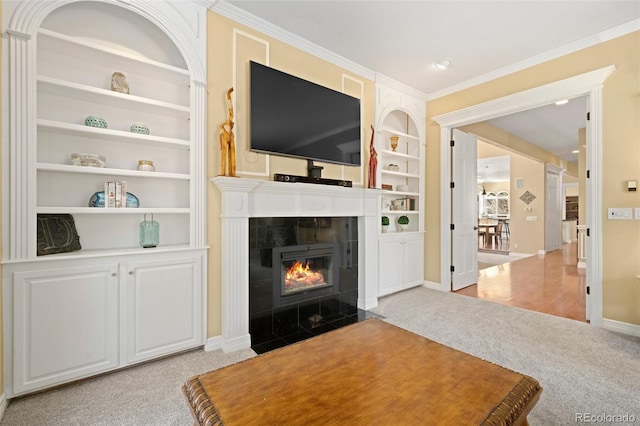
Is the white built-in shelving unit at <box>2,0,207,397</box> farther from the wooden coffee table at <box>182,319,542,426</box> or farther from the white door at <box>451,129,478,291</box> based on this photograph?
the white door at <box>451,129,478,291</box>

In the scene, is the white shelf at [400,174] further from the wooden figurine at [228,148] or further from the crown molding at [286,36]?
the wooden figurine at [228,148]

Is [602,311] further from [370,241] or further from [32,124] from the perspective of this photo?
[32,124]

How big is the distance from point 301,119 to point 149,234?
5.92ft

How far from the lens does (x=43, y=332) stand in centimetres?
187

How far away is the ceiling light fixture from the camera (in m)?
3.52

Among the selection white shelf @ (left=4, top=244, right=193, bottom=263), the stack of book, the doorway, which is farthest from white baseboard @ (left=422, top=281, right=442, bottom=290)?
the stack of book

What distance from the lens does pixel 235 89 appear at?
107 inches

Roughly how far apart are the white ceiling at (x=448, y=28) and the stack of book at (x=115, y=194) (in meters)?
1.75

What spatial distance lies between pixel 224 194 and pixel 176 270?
723 mm

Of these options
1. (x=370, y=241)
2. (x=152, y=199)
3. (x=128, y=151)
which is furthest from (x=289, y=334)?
(x=128, y=151)

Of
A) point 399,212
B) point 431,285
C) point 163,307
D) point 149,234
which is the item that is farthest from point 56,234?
point 431,285

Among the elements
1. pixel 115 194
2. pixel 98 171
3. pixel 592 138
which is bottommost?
pixel 115 194

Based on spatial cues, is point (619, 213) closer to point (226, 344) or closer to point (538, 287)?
point (538, 287)

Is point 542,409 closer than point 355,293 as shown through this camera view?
Yes
